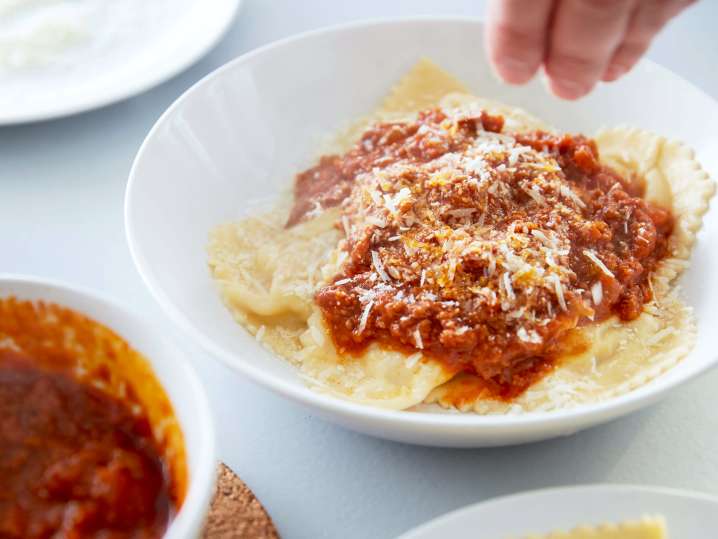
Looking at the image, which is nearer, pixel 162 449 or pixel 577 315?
pixel 162 449

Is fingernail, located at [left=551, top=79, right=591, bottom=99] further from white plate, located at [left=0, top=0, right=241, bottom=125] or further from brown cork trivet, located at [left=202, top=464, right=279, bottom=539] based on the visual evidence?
white plate, located at [left=0, top=0, right=241, bottom=125]

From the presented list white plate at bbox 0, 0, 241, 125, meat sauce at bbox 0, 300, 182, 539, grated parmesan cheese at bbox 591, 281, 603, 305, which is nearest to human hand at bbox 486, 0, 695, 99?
grated parmesan cheese at bbox 591, 281, 603, 305

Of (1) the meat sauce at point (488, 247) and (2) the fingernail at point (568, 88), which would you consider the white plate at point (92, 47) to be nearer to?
(1) the meat sauce at point (488, 247)

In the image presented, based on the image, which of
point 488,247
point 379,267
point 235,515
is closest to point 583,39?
point 488,247

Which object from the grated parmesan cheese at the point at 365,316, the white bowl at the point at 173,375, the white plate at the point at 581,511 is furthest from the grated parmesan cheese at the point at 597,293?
the white bowl at the point at 173,375

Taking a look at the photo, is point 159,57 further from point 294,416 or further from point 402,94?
point 294,416

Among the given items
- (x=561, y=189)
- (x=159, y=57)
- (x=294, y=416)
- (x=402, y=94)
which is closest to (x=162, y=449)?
(x=294, y=416)
